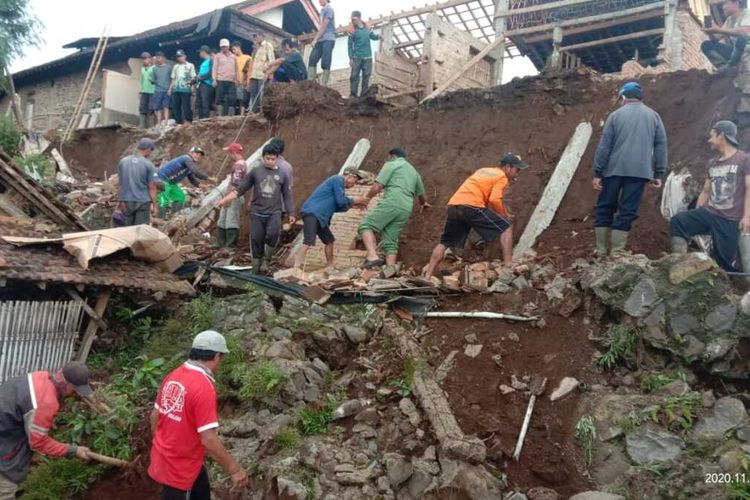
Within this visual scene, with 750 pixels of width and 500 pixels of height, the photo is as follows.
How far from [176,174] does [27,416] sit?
5.68m

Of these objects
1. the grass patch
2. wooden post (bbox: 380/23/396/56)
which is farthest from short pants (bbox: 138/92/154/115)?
the grass patch

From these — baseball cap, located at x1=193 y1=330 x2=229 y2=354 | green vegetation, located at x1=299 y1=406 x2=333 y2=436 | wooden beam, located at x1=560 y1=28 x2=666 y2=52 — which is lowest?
green vegetation, located at x1=299 y1=406 x2=333 y2=436

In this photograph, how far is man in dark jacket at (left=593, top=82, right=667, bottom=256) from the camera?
20.6ft

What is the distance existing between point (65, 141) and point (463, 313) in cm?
1257

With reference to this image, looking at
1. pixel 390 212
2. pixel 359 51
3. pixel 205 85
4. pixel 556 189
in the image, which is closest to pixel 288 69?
pixel 359 51

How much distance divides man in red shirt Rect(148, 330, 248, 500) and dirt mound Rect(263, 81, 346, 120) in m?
7.94

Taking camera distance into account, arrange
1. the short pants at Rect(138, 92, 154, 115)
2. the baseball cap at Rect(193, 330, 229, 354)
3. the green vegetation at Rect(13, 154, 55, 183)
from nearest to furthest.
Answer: the baseball cap at Rect(193, 330, 229, 354) → the green vegetation at Rect(13, 154, 55, 183) → the short pants at Rect(138, 92, 154, 115)

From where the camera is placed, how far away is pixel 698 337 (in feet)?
17.2

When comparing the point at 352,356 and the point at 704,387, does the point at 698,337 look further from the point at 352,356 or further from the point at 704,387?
the point at 352,356

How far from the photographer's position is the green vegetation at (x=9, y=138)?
47.6 feet

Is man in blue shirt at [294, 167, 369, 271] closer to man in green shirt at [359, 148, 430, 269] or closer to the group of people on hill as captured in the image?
man in green shirt at [359, 148, 430, 269]

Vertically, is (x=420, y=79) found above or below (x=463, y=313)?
above

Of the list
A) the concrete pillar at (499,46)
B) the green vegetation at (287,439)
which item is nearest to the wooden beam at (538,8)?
the concrete pillar at (499,46)

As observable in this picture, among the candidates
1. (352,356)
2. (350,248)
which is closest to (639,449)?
(352,356)
